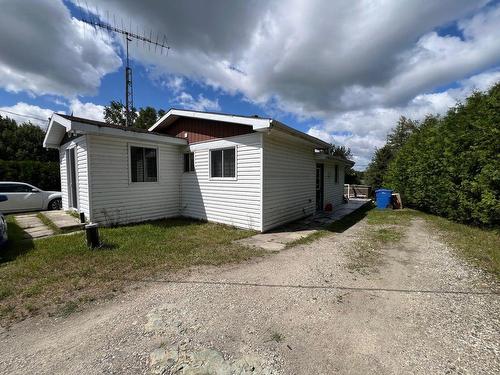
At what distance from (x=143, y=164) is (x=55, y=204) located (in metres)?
5.51

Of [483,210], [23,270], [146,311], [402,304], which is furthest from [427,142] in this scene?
[23,270]

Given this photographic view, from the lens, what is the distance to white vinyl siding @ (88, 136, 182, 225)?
7473 millimetres

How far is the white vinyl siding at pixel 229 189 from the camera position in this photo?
748 cm

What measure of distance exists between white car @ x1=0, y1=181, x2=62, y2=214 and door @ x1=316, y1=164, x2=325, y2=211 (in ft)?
39.1

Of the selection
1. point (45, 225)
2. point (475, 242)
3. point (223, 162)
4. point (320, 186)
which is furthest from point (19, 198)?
point (475, 242)

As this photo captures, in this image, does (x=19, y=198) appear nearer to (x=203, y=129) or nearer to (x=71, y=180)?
(x=71, y=180)

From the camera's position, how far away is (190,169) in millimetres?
9625

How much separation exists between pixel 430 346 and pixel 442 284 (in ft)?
6.30

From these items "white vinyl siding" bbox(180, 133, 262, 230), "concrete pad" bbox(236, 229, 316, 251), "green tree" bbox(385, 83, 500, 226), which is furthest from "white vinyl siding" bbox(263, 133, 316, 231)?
"green tree" bbox(385, 83, 500, 226)

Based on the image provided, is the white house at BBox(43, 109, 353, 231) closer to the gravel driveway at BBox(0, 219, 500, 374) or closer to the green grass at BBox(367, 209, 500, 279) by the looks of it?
the green grass at BBox(367, 209, 500, 279)

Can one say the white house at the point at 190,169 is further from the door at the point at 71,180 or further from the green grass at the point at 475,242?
the green grass at the point at 475,242

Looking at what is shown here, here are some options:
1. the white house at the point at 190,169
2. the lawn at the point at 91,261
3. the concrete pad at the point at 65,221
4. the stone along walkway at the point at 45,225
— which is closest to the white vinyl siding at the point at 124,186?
the white house at the point at 190,169

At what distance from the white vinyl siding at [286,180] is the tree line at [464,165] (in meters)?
4.87

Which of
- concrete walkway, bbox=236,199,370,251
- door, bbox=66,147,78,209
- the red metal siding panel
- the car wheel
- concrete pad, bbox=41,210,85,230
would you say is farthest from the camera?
the car wheel
